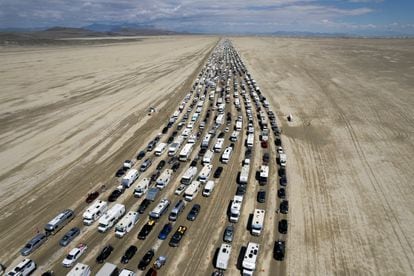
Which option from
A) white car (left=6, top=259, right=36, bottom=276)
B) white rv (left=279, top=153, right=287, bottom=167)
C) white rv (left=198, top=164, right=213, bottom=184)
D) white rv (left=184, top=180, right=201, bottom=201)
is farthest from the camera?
white rv (left=279, top=153, right=287, bottom=167)

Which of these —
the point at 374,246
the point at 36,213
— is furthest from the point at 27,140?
the point at 374,246

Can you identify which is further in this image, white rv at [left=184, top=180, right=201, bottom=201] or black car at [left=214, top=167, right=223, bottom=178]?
black car at [left=214, top=167, right=223, bottom=178]

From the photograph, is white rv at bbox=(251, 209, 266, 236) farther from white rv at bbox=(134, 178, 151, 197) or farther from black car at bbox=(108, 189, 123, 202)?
black car at bbox=(108, 189, 123, 202)

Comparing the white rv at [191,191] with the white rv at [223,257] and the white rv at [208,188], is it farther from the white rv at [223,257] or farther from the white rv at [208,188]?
the white rv at [223,257]

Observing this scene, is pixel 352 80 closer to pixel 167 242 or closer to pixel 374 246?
pixel 374 246

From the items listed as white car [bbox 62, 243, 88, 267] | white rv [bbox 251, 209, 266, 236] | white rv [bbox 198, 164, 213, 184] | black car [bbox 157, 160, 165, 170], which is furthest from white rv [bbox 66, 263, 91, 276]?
black car [bbox 157, 160, 165, 170]

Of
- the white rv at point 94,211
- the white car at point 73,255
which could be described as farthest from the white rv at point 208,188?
the white car at point 73,255
